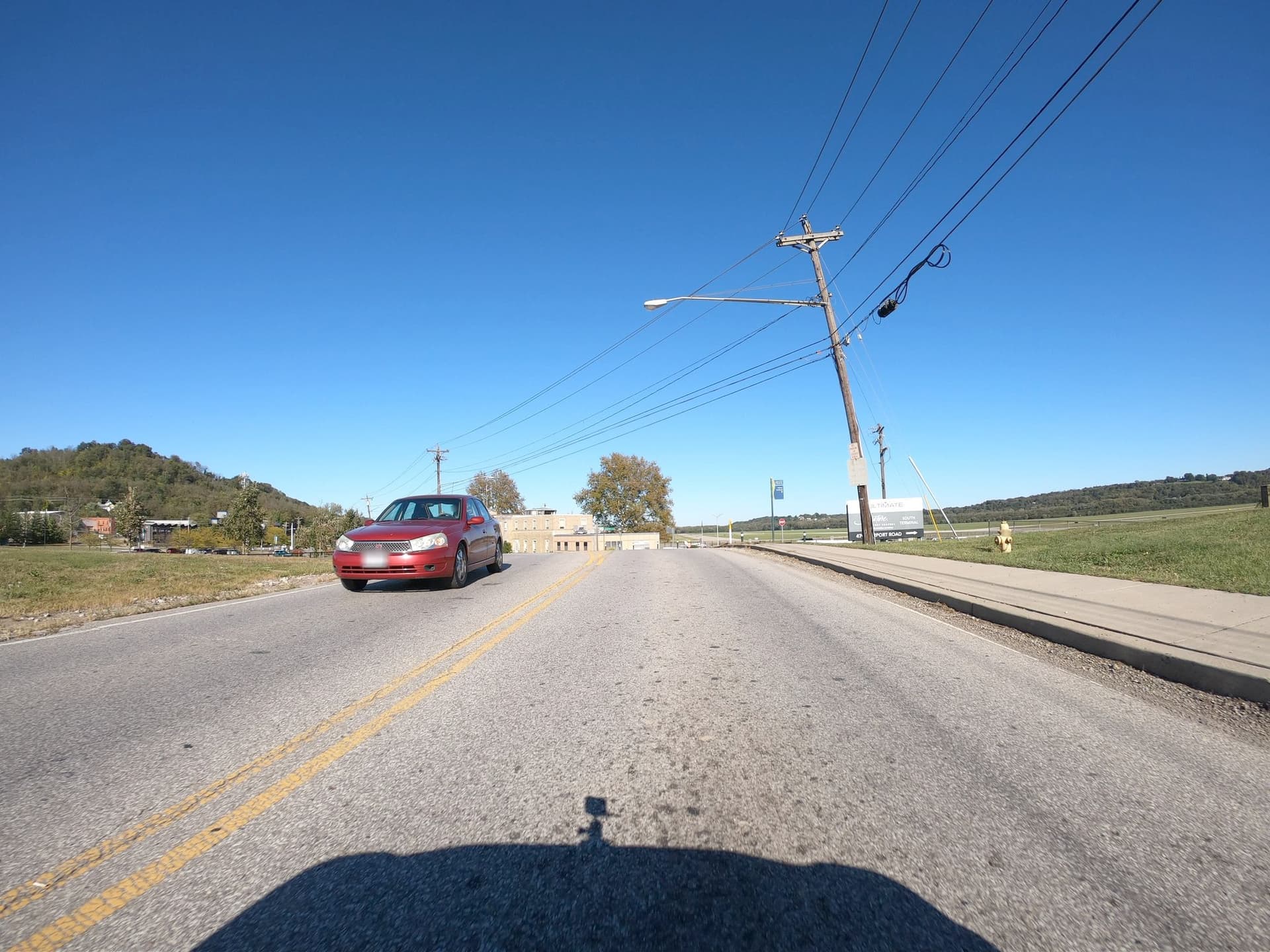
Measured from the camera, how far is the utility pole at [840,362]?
69.2ft

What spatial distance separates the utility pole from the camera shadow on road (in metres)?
19.8

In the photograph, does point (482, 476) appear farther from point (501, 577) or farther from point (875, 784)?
point (875, 784)

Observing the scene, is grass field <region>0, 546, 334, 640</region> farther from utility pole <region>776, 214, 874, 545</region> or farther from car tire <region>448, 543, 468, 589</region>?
utility pole <region>776, 214, 874, 545</region>

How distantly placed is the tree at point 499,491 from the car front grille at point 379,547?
296 feet

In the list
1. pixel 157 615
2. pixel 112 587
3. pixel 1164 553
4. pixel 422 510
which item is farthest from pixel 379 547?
pixel 1164 553

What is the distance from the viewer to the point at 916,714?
4.18 meters

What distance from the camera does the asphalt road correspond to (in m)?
2.12

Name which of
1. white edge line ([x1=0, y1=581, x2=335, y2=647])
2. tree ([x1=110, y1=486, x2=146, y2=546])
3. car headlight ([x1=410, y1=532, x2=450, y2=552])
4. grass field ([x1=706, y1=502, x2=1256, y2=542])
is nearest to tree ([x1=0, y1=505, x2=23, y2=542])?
tree ([x1=110, y1=486, x2=146, y2=546])

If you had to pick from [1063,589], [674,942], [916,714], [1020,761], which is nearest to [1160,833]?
[1020,761]

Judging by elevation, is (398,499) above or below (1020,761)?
above

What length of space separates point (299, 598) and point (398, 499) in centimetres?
260

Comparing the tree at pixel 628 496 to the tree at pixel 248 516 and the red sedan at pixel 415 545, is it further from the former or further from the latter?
the red sedan at pixel 415 545

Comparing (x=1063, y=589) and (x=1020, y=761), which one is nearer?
(x=1020, y=761)

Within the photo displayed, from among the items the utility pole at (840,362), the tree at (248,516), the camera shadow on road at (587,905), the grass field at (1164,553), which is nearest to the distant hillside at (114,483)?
the tree at (248,516)
